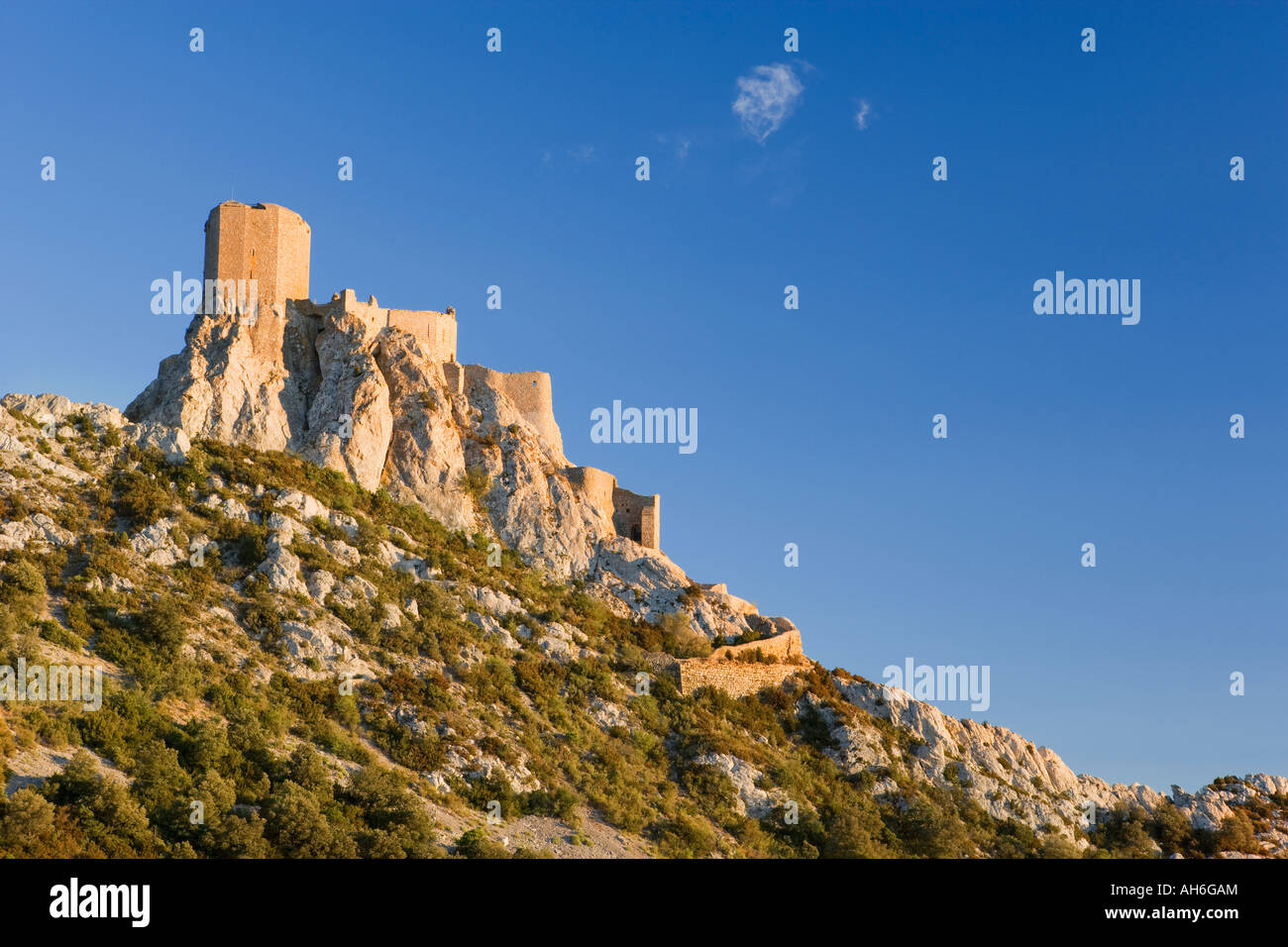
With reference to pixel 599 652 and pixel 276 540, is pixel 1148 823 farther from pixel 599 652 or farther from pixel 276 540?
pixel 276 540

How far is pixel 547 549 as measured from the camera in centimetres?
5178

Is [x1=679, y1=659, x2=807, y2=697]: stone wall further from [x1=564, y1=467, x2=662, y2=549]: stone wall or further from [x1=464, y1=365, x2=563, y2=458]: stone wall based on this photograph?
[x1=464, y1=365, x2=563, y2=458]: stone wall

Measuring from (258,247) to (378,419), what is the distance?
9.13 meters

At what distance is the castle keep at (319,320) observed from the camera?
51.0m

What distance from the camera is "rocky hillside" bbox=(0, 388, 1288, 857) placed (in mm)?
30406

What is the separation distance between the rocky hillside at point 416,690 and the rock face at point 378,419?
0.16m

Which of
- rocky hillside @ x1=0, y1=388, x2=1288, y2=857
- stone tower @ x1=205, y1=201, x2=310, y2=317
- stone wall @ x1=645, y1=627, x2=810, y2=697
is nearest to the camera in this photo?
rocky hillside @ x1=0, y1=388, x2=1288, y2=857

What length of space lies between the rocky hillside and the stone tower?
117 inches

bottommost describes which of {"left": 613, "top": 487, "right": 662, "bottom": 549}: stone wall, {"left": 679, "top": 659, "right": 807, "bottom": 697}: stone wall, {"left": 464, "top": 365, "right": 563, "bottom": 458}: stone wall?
{"left": 679, "top": 659, "right": 807, "bottom": 697}: stone wall

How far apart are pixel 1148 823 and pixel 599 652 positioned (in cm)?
2370

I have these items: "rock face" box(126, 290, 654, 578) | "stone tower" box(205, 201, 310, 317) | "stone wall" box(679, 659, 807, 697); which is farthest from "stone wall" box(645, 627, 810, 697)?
"stone tower" box(205, 201, 310, 317)

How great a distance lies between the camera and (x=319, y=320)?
2092 inches

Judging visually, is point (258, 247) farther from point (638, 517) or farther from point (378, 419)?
point (638, 517)
